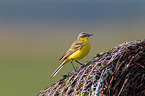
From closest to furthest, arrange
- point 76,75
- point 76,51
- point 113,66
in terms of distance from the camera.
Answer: point 113,66 < point 76,75 < point 76,51

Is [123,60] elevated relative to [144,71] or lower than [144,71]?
elevated

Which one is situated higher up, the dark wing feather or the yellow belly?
the dark wing feather

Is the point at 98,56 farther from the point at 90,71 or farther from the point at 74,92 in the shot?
the point at 74,92

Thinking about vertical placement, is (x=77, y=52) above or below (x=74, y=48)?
below

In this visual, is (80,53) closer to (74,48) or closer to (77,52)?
(77,52)

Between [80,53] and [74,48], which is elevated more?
[74,48]

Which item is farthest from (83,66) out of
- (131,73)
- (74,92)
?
(131,73)

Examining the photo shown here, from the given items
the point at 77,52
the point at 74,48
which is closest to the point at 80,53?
the point at 77,52

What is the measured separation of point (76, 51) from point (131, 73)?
1.38 m

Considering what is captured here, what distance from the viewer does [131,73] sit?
445 centimetres

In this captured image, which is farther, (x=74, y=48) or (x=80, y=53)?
(x=74, y=48)

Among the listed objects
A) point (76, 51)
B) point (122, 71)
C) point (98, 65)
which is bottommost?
point (122, 71)

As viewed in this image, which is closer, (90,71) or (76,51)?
(90,71)

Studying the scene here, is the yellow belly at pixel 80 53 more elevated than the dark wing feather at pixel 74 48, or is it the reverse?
the dark wing feather at pixel 74 48
